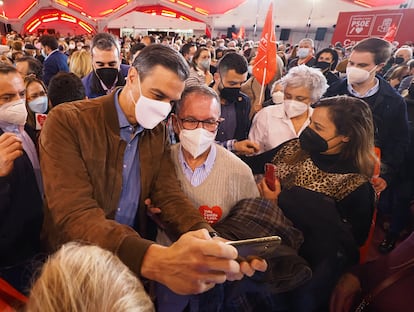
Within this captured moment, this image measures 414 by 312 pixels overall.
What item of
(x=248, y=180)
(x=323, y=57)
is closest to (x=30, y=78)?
(x=248, y=180)

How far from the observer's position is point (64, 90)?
2.23 meters

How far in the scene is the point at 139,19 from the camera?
23641 millimetres

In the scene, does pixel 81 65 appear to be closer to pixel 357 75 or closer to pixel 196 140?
pixel 196 140

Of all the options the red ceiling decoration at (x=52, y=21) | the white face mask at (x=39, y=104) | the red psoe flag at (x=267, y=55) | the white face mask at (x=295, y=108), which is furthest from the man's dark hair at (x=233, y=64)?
the red ceiling decoration at (x=52, y=21)

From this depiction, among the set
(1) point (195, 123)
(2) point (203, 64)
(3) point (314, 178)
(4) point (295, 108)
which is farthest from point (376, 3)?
(1) point (195, 123)

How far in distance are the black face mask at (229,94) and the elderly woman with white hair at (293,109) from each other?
535 millimetres

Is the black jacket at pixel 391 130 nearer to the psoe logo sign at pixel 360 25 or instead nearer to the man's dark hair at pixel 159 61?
the man's dark hair at pixel 159 61

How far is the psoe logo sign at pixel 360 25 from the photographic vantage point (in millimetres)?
13453

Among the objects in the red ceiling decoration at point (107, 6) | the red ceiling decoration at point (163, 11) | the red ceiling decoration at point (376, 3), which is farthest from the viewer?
the red ceiling decoration at point (163, 11)

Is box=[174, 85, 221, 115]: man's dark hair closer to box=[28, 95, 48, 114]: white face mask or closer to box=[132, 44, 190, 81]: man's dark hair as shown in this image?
box=[132, 44, 190, 81]: man's dark hair

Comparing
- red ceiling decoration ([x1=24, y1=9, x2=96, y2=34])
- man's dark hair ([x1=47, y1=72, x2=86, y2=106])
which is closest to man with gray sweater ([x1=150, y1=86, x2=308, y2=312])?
man's dark hair ([x1=47, y1=72, x2=86, y2=106])

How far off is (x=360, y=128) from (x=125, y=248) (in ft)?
4.49

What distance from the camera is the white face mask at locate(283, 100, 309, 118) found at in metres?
2.21

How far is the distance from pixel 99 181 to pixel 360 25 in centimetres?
1603
